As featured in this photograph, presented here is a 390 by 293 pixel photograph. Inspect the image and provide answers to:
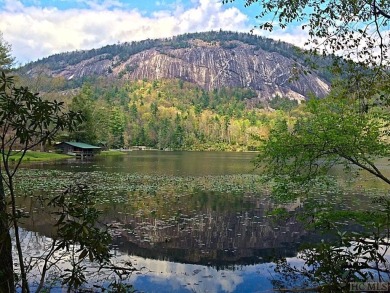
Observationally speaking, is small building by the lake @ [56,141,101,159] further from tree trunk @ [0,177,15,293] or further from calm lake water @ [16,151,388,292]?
tree trunk @ [0,177,15,293]

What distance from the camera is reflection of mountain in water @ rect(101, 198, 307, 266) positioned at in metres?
11.8

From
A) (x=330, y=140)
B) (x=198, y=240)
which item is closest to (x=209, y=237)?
(x=198, y=240)

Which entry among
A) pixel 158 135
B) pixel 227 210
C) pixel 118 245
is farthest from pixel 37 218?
pixel 158 135

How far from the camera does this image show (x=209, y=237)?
A: 1385 centimetres

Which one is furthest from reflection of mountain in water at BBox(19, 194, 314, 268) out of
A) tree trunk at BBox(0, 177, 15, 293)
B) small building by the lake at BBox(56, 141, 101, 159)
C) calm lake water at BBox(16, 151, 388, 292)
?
small building by the lake at BBox(56, 141, 101, 159)

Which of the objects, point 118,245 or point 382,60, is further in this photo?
point 118,245

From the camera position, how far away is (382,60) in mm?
6953

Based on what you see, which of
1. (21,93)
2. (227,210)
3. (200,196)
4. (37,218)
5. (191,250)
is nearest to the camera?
(21,93)

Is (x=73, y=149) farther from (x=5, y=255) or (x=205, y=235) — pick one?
(x=5, y=255)

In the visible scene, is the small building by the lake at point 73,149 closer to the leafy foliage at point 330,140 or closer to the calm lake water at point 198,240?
the calm lake water at point 198,240

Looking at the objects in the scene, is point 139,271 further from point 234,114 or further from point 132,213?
point 234,114

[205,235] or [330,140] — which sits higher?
[330,140]

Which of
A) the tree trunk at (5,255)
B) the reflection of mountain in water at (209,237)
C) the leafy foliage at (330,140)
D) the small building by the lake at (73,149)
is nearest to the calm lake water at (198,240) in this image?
the reflection of mountain in water at (209,237)

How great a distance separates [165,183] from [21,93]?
83.0 feet
